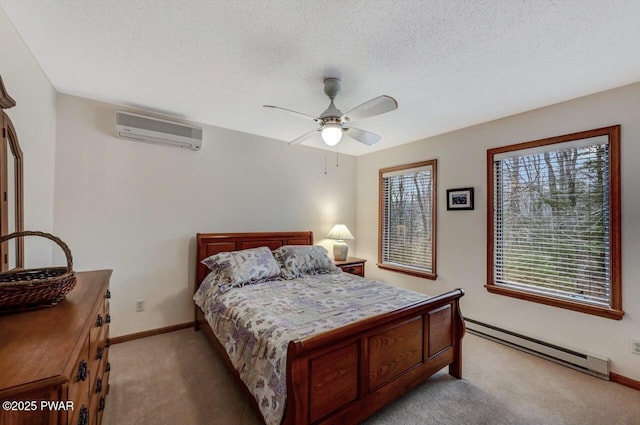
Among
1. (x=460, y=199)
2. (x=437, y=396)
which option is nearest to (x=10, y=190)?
(x=437, y=396)

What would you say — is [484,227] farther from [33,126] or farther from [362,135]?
[33,126]

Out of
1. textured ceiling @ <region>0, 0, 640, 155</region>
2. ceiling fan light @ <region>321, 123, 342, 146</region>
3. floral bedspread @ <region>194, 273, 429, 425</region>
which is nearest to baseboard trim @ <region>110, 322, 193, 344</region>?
floral bedspread @ <region>194, 273, 429, 425</region>

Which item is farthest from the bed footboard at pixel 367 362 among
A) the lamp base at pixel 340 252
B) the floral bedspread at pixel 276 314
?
the lamp base at pixel 340 252

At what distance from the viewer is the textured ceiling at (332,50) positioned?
1526mm

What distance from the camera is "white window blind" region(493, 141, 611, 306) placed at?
2.42 metres

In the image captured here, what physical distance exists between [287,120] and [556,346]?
3554mm

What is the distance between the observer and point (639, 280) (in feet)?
7.24

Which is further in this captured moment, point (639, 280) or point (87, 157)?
point (87, 157)

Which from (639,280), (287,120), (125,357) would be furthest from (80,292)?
(639,280)

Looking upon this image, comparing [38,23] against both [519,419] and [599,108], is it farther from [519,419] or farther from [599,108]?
[599,108]

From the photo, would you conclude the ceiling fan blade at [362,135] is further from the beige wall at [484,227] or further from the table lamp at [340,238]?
the table lamp at [340,238]

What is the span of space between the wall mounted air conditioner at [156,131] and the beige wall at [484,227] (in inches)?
111

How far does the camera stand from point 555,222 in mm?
2672

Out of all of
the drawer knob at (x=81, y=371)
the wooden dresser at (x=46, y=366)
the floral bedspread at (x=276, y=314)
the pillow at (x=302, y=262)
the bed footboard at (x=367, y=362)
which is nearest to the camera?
the wooden dresser at (x=46, y=366)
